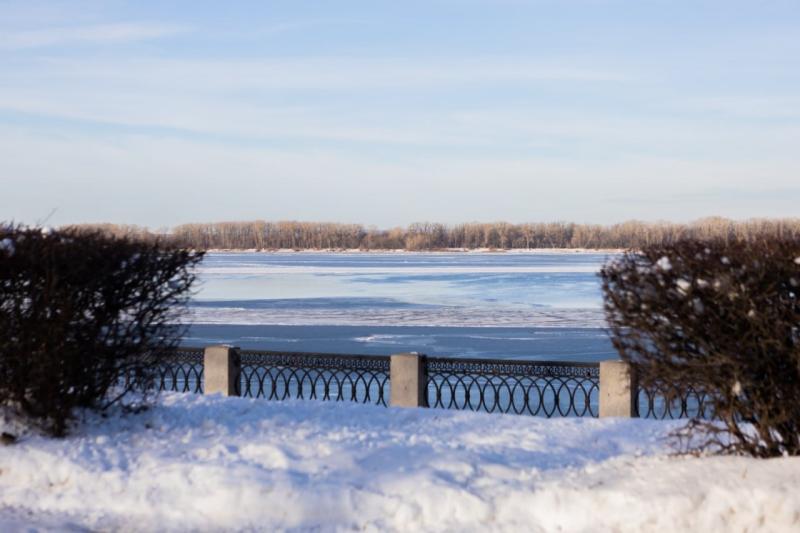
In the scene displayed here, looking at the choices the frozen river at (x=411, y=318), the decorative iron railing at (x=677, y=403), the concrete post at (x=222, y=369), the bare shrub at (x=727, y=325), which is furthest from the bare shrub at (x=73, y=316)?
the frozen river at (x=411, y=318)

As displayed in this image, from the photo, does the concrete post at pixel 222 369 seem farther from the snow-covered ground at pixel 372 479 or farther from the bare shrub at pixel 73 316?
the bare shrub at pixel 73 316

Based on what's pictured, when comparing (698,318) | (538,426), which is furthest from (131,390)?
(698,318)

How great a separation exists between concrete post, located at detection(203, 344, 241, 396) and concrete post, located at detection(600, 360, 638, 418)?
4.89m

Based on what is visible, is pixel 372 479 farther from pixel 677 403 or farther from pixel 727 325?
pixel 677 403

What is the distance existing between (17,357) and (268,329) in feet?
70.8

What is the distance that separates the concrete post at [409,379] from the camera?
1229 cm

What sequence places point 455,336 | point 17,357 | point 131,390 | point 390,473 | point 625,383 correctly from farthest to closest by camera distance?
point 455,336
point 625,383
point 131,390
point 17,357
point 390,473

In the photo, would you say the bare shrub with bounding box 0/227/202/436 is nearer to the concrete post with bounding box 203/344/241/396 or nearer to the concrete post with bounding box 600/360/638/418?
the concrete post with bounding box 203/344/241/396

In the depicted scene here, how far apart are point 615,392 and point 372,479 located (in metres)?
4.81

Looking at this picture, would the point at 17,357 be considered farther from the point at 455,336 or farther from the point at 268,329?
the point at 268,329

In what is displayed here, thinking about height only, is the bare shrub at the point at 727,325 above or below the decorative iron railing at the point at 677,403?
above

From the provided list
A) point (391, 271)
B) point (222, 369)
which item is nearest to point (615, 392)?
point (222, 369)

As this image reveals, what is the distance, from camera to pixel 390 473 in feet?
25.4

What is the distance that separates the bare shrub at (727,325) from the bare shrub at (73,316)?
4340 mm
